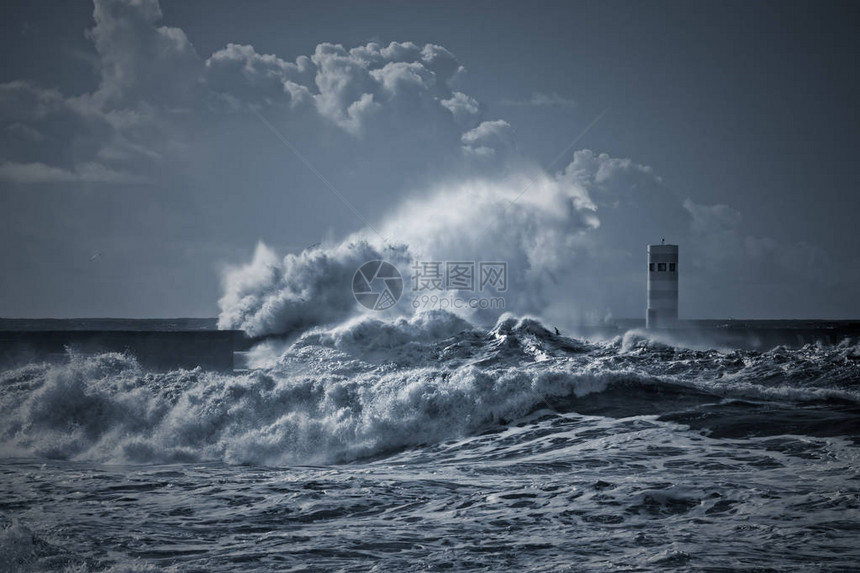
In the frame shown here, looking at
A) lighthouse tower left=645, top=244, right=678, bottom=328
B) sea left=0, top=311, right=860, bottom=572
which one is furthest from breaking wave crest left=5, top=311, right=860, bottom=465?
lighthouse tower left=645, top=244, right=678, bottom=328

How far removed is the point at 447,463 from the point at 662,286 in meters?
22.1

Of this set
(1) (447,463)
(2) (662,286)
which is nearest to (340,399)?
(1) (447,463)

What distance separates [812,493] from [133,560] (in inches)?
260

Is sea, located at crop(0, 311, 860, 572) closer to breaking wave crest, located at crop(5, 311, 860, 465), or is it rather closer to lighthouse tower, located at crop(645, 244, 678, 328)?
breaking wave crest, located at crop(5, 311, 860, 465)

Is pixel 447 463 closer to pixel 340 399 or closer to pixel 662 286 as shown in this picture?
pixel 340 399

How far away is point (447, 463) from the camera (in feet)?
34.2

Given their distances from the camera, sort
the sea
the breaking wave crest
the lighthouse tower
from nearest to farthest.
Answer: the sea → the breaking wave crest → the lighthouse tower

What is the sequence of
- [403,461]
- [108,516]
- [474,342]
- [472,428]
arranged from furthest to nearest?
[474,342] → [472,428] → [403,461] → [108,516]

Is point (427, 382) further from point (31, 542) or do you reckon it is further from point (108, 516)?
point (31, 542)

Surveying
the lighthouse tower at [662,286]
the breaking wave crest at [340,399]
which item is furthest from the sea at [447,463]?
the lighthouse tower at [662,286]

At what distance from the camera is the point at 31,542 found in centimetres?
620

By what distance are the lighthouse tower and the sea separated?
12.2 metres

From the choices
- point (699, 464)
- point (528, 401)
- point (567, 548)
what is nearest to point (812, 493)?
point (699, 464)

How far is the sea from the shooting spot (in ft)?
20.7
